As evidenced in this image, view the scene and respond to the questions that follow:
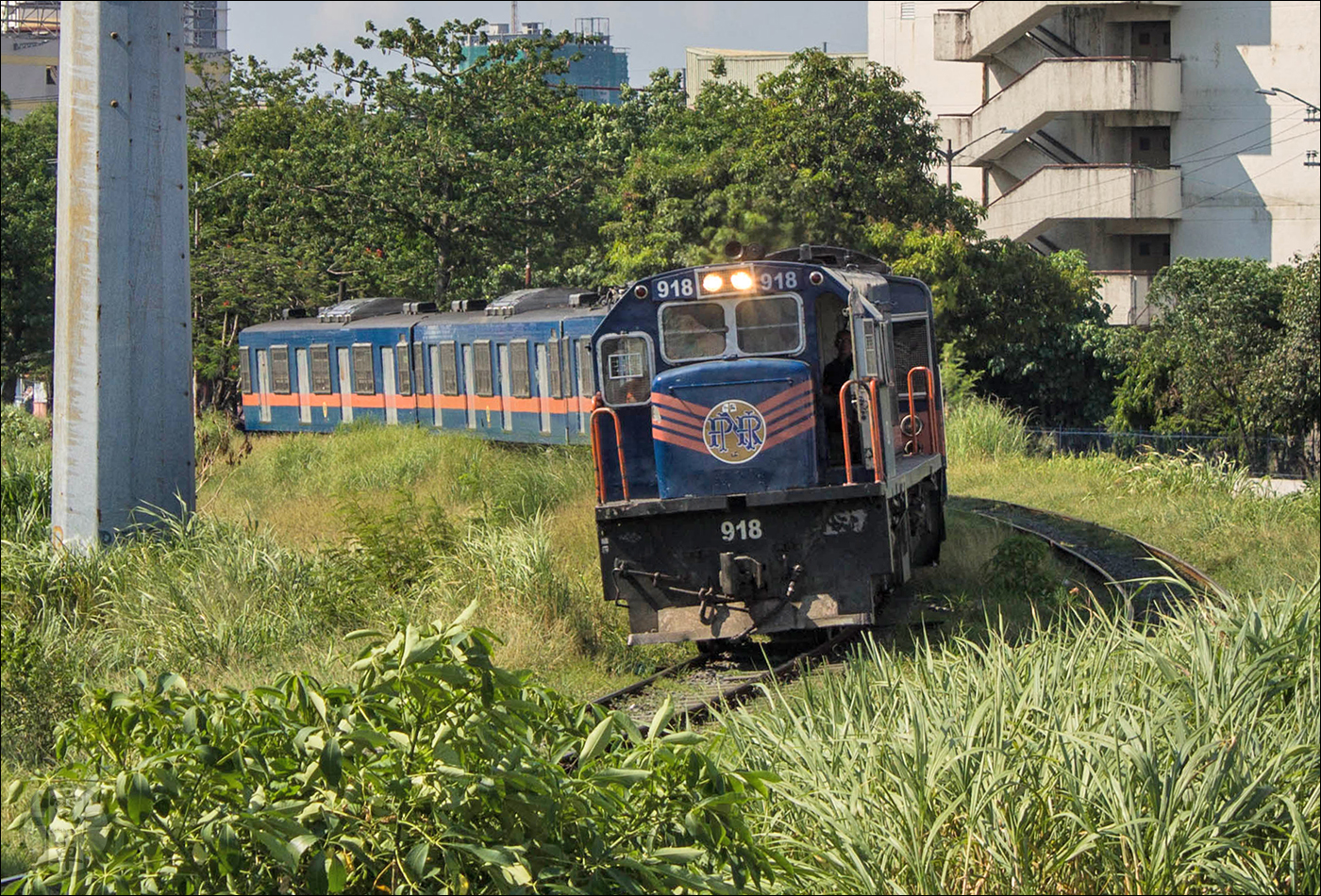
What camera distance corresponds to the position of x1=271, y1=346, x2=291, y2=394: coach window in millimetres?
30656

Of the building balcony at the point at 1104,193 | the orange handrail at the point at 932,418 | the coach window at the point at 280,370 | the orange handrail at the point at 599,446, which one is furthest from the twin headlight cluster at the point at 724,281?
the building balcony at the point at 1104,193

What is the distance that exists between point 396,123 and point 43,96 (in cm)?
6103

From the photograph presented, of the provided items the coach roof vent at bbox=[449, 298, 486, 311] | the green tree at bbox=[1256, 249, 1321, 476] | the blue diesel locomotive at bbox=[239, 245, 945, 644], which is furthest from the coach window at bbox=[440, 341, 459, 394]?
the green tree at bbox=[1256, 249, 1321, 476]

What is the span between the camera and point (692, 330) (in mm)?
11023

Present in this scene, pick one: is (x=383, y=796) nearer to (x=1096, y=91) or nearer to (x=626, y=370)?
(x=626, y=370)

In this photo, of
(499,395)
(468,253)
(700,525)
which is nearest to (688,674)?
(700,525)

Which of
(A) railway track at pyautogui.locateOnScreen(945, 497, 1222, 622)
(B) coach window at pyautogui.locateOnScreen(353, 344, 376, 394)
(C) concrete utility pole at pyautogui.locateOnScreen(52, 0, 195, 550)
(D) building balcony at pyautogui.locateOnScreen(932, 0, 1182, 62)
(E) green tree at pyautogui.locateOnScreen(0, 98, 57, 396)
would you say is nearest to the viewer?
(C) concrete utility pole at pyautogui.locateOnScreen(52, 0, 195, 550)

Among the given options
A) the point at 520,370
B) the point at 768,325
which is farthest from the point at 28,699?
the point at 520,370

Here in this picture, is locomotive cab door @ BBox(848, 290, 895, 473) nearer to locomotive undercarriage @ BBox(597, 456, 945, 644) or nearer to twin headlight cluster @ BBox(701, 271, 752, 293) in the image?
locomotive undercarriage @ BBox(597, 456, 945, 644)

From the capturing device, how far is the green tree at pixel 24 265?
4094 centimetres

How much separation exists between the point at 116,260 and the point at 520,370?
11707 mm

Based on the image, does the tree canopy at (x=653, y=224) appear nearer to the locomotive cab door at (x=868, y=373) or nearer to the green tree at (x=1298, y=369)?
the green tree at (x=1298, y=369)

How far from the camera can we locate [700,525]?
1058cm

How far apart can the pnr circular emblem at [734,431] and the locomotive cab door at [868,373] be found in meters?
0.76
